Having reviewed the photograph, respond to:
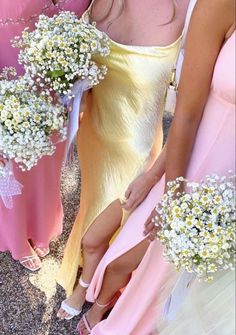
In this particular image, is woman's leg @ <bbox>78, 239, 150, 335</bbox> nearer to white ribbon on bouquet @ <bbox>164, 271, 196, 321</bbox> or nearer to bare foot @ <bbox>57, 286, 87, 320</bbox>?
bare foot @ <bbox>57, 286, 87, 320</bbox>

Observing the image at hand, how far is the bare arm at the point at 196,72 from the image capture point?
5.34 ft

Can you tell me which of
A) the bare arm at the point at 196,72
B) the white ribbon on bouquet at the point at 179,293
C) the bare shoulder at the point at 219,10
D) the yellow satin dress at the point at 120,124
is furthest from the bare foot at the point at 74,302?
the bare shoulder at the point at 219,10

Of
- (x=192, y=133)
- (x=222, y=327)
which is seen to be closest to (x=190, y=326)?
(x=222, y=327)

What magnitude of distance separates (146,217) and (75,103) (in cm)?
55

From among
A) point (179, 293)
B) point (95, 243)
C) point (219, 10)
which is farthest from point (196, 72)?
point (95, 243)

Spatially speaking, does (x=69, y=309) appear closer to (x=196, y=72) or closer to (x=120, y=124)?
(x=120, y=124)

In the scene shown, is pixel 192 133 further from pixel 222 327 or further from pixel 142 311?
pixel 142 311

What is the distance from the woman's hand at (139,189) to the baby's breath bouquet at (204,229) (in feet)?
2.14

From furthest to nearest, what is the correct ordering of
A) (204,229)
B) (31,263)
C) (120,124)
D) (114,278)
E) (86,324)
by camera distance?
1. (31,263)
2. (86,324)
3. (114,278)
4. (120,124)
5. (204,229)

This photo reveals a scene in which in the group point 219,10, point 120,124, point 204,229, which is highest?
point 219,10

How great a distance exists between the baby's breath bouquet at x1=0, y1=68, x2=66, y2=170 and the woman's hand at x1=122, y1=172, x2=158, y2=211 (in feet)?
1.45

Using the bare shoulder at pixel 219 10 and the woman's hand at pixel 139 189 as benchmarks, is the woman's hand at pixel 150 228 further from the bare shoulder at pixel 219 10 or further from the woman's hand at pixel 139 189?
the bare shoulder at pixel 219 10

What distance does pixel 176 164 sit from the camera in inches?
76.0

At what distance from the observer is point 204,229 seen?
156cm
